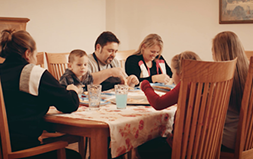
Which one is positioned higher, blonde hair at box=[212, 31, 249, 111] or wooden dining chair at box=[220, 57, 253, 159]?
blonde hair at box=[212, 31, 249, 111]

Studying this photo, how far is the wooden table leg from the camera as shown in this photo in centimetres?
105

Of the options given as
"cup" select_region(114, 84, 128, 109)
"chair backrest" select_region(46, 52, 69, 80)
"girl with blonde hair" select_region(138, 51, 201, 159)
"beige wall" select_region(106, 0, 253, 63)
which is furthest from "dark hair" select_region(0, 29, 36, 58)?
"beige wall" select_region(106, 0, 253, 63)

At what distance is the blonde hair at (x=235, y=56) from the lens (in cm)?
136

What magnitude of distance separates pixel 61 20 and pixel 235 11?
2585 mm

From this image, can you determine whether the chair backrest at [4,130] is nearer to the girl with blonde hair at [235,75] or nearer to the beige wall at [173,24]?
the girl with blonde hair at [235,75]

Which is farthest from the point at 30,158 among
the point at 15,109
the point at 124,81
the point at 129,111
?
the point at 124,81

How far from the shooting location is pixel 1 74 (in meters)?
1.16

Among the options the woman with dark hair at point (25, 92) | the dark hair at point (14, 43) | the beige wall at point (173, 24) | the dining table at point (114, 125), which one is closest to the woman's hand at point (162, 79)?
the dining table at point (114, 125)

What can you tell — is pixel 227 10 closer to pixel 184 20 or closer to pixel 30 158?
pixel 184 20

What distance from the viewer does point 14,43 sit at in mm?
1173

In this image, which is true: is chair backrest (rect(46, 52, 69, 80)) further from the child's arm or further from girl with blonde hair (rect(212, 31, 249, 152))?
girl with blonde hair (rect(212, 31, 249, 152))

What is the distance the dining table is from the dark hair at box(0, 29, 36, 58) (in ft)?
1.08

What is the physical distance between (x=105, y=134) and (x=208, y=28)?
337cm

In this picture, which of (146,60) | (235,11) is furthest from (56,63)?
(235,11)
